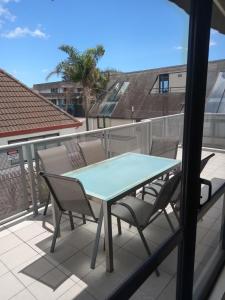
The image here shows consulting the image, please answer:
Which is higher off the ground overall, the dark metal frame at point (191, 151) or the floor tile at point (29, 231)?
the dark metal frame at point (191, 151)

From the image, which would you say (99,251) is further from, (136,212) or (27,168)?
(27,168)

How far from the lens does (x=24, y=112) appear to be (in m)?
9.22

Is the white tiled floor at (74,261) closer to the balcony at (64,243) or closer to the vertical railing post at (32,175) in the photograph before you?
the balcony at (64,243)

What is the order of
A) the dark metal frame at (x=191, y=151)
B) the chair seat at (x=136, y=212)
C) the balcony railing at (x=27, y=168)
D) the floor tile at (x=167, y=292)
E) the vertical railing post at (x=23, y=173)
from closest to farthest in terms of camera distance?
the dark metal frame at (x=191, y=151), the floor tile at (x=167, y=292), the chair seat at (x=136, y=212), the balcony railing at (x=27, y=168), the vertical railing post at (x=23, y=173)

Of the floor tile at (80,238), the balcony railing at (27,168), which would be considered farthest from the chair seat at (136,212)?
the balcony railing at (27,168)

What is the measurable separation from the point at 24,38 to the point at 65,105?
16850mm

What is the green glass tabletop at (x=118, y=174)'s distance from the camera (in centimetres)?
222

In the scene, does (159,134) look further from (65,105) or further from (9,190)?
(65,105)

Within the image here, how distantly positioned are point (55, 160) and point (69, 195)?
86 centimetres

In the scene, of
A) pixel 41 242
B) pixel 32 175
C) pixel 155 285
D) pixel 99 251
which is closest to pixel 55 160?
pixel 32 175

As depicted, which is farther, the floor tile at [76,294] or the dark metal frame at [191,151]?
the floor tile at [76,294]

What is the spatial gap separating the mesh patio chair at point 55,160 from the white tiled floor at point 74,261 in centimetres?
59

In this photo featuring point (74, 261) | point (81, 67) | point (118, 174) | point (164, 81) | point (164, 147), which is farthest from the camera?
point (81, 67)

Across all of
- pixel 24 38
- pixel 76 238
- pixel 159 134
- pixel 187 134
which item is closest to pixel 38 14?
pixel 24 38
